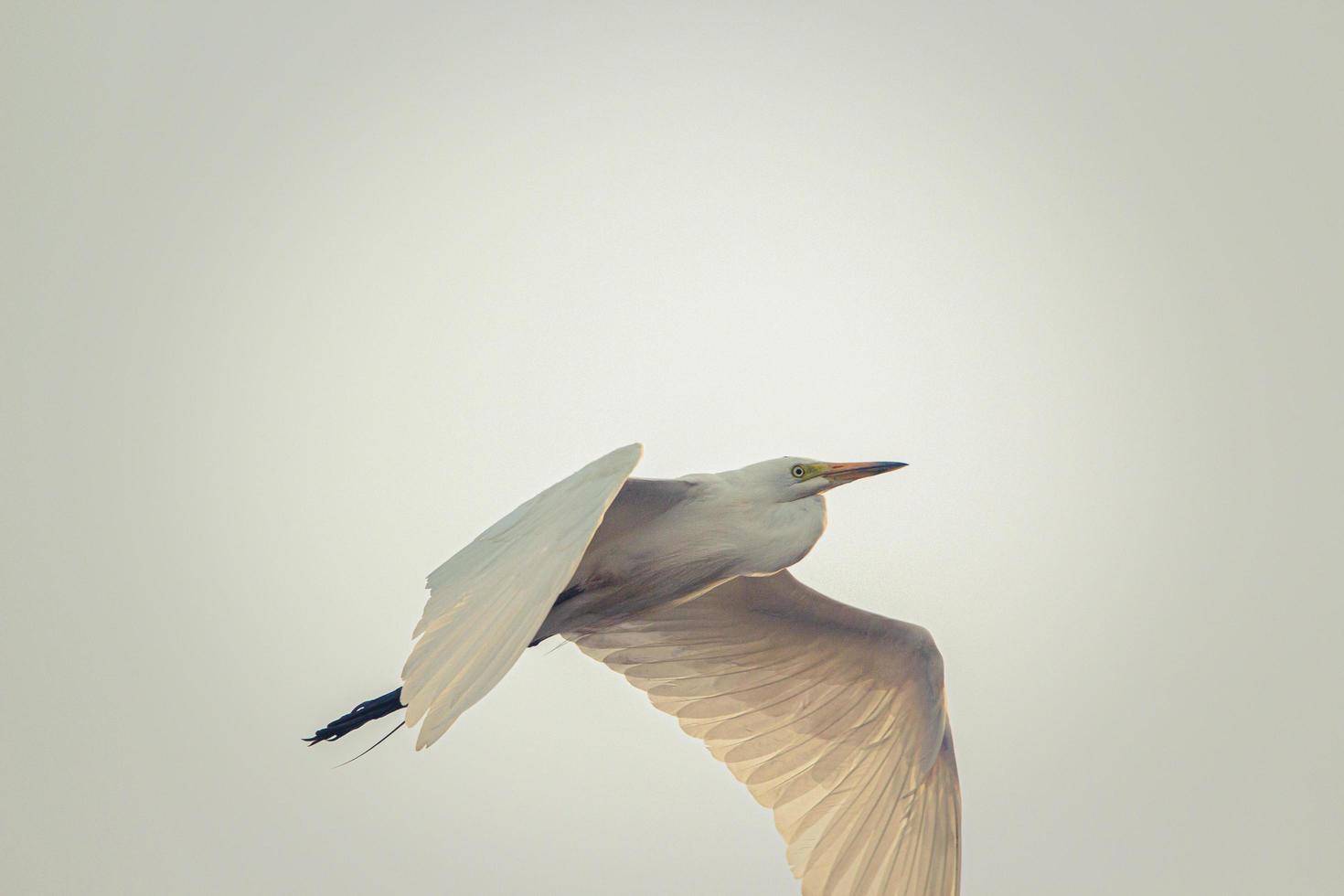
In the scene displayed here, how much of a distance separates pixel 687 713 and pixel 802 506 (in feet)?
2.94

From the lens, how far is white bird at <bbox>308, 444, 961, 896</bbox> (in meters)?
3.58

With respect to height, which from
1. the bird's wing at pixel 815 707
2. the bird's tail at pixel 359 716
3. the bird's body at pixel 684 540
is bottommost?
the bird's wing at pixel 815 707

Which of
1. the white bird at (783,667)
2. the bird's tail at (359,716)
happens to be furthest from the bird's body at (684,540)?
the bird's tail at (359,716)

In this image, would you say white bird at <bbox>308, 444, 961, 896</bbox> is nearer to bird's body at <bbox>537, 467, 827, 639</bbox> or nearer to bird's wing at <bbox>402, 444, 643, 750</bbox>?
bird's body at <bbox>537, 467, 827, 639</bbox>

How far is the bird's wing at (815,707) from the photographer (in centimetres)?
405

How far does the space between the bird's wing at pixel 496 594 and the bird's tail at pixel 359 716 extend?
3.04ft

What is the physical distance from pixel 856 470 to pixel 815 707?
0.91 m

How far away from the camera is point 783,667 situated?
420 centimetres

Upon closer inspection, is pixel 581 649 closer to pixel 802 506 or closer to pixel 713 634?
pixel 713 634

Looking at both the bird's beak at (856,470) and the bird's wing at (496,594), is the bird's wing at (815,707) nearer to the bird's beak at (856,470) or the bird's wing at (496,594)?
the bird's beak at (856,470)

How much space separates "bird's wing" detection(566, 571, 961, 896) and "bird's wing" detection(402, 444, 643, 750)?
1.10 m

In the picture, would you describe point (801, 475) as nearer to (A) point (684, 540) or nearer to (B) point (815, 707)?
(A) point (684, 540)

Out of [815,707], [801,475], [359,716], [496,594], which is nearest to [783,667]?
[815,707]

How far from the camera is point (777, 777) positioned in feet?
13.5
